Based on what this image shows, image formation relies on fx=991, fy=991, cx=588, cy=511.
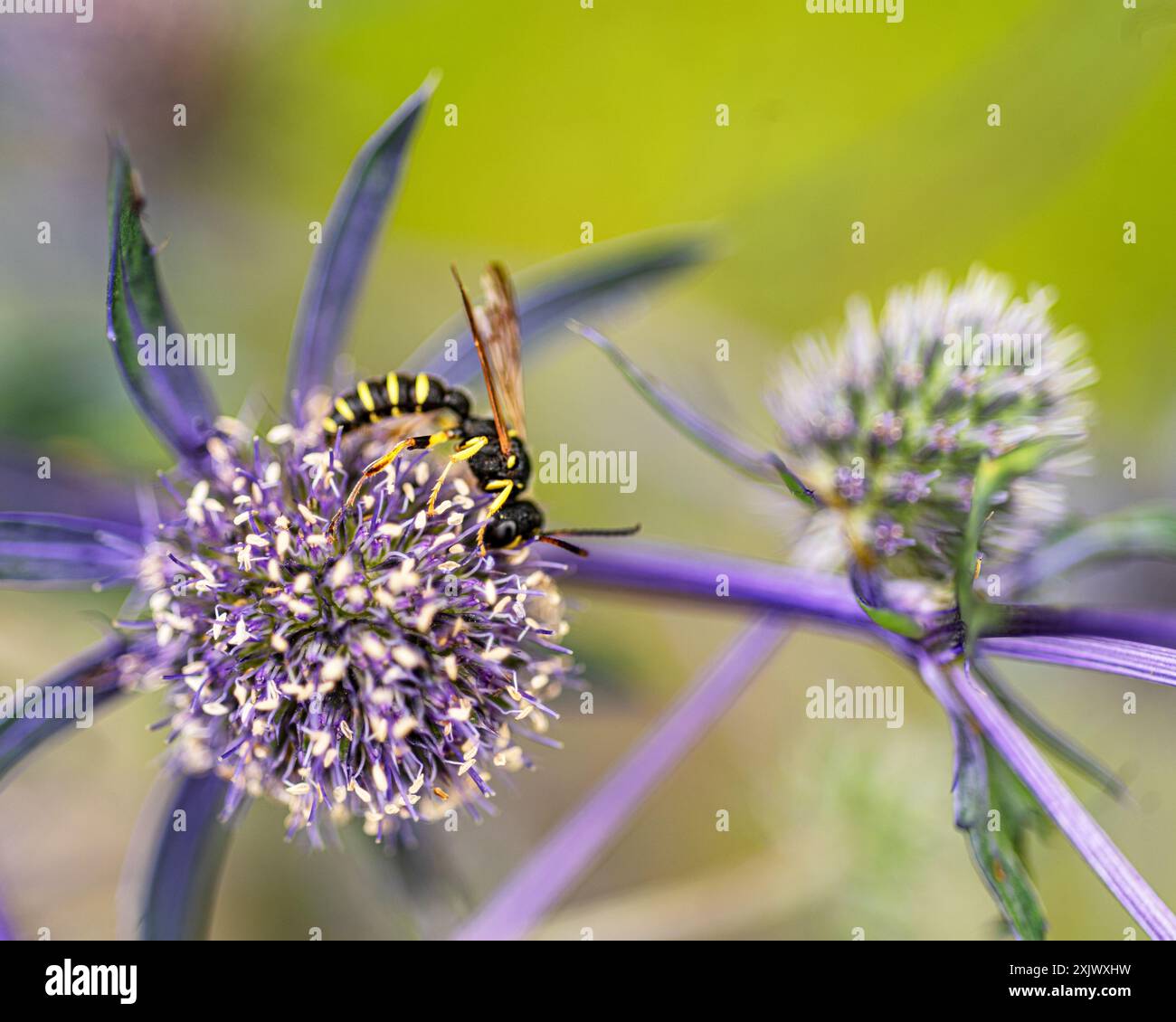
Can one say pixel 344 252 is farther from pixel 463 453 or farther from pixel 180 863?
pixel 180 863

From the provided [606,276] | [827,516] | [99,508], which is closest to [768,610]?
[827,516]

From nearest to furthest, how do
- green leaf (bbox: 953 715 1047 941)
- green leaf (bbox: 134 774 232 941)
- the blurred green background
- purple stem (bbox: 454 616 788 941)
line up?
1. green leaf (bbox: 953 715 1047 941)
2. green leaf (bbox: 134 774 232 941)
3. purple stem (bbox: 454 616 788 941)
4. the blurred green background

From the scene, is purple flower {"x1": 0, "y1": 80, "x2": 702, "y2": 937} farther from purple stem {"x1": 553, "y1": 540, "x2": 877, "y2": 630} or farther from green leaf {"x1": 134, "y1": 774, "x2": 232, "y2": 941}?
purple stem {"x1": 553, "y1": 540, "x2": 877, "y2": 630}

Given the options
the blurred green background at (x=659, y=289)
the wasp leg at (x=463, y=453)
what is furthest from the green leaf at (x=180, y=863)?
the wasp leg at (x=463, y=453)

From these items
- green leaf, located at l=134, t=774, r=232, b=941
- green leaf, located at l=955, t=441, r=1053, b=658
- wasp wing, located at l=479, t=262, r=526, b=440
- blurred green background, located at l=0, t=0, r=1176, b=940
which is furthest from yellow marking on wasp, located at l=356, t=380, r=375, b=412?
green leaf, located at l=955, t=441, r=1053, b=658

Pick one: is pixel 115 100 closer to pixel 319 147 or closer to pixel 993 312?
pixel 319 147

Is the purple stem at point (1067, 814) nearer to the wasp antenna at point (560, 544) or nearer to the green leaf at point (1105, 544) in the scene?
the green leaf at point (1105, 544)

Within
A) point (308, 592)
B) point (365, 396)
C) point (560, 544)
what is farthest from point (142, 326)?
point (560, 544)

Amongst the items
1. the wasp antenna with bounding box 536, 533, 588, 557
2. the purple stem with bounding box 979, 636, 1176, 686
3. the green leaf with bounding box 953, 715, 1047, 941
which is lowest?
the green leaf with bounding box 953, 715, 1047, 941
